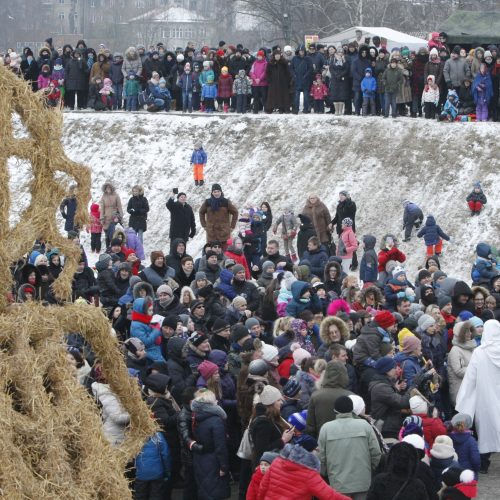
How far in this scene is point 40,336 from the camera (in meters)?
9.07

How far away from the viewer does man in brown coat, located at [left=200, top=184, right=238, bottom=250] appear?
2372 centimetres

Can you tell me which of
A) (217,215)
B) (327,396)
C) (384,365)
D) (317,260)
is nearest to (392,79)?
(217,215)

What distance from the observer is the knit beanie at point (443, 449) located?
11359 millimetres

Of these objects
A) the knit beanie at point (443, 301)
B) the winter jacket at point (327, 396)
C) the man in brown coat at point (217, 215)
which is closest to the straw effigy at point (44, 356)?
the winter jacket at point (327, 396)

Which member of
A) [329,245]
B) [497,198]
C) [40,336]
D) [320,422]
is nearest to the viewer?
[40,336]

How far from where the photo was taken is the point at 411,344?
13070 mm

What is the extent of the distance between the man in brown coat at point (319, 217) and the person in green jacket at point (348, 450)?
13831 millimetres

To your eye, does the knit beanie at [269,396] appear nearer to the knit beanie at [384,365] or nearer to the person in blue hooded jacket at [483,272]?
the knit beanie at [384,365]

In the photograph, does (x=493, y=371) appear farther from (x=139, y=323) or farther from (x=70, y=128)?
(x=70, y=128)

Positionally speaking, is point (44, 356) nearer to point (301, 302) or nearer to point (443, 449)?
point (443, 449)

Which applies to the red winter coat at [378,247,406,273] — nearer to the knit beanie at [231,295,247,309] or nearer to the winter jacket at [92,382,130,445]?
the knit beanie at [231,295,247,309]

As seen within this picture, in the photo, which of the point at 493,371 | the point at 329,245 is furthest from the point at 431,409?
the point at 329,245

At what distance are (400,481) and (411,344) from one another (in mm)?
3355

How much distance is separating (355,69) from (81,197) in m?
21.0
